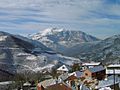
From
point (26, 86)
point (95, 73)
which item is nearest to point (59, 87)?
point (95, 73)

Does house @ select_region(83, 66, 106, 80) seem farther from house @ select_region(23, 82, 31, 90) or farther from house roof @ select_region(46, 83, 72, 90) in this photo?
house roof @ select_region(46, 83, 72, 90)

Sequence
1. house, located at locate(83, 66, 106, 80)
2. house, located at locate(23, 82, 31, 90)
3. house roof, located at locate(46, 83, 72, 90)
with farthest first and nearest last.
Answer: house, located at locate(23, 82, 31, 90), house, located at locate(83, 66, 106, 80), house roof, located at locate(46, 83, 72, 90)

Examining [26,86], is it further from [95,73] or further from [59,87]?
[59,87]

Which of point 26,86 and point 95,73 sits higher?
point 95,73

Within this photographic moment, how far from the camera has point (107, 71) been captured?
77.9 meters

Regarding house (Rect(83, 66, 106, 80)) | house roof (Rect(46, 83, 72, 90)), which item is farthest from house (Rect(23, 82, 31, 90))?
house roof (Rect(46, 83, 72, 90))

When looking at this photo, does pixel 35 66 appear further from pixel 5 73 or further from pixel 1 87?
pixel 1 87

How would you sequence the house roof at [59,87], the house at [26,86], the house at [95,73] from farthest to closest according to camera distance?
1. the house at [26,86]
2. the house at [95,73]
3. the house roof at [59,87]

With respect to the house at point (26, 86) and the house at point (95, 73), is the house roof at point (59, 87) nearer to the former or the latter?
the house at point (26, 86)

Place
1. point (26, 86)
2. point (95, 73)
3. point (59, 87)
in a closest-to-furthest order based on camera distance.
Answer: point (59, 87), point (95, 73), point (26, 86)

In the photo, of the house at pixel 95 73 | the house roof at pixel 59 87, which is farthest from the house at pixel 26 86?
the house roof at pixel 59 87

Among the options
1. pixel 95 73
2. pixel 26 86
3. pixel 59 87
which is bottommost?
pixel 26 86

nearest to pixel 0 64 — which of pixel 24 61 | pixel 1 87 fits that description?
pixel 24 61

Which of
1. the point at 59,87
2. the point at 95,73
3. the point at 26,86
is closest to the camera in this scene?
the point at 59,87
